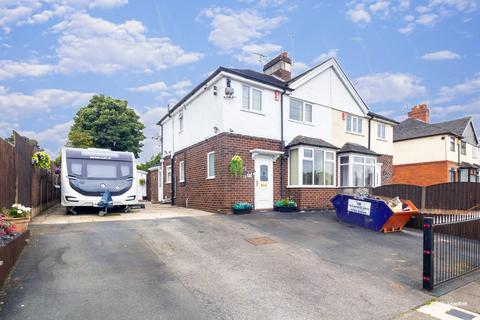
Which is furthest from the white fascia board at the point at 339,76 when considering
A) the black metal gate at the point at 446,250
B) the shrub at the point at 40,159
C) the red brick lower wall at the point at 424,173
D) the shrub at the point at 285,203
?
the red brick lower wall at the point at 424,173

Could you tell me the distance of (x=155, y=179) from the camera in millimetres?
24469

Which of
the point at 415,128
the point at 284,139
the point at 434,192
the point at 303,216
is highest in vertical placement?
the point at 415,128

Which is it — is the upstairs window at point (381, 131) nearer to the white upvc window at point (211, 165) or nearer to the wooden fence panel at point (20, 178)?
the white upvc window at point (211, 165)

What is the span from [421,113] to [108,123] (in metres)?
31.9

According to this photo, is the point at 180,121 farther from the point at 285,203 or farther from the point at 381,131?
the point at 381,131

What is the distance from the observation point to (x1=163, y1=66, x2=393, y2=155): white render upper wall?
1332 cm

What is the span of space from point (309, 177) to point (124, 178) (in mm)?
8465

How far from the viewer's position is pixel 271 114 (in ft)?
47.7

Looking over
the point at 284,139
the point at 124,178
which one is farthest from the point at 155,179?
the point at 284,139

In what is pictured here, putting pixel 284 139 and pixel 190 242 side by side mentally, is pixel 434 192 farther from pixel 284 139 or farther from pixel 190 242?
pixel 190 242

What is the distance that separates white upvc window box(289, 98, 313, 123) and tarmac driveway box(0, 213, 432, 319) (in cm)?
778

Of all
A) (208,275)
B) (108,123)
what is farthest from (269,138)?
(108,123)

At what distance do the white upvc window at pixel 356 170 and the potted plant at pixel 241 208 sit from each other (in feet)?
22.6

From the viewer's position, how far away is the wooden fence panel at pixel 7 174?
6.97 m
